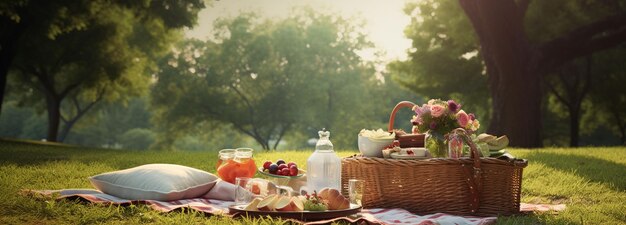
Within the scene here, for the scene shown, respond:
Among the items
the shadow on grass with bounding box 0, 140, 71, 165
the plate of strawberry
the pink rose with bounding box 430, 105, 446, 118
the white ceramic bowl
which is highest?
the pink rose with bounding box 430, 105, 446, 118

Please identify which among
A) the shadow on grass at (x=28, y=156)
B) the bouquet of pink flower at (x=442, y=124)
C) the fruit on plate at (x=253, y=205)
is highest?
the bouquet of pink flower at (x=442, y=124)

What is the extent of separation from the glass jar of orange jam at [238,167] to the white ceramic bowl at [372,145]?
1405mm

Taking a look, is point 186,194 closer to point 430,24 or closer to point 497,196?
point 497,196

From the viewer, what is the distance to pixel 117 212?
5984 millimetres

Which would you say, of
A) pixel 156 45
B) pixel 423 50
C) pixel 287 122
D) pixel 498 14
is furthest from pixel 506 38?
pixel 287 122

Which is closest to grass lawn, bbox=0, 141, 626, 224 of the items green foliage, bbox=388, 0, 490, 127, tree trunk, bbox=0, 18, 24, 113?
tree trunk, bbox=0, 18, 24, 113

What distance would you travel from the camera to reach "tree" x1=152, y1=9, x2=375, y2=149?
4325cm

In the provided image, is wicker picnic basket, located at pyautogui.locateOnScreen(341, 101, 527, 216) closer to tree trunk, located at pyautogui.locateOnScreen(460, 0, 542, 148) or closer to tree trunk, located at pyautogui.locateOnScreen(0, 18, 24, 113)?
tree trunk, located at pyautogui.locateOnScreen(460, 0, 542, 148)

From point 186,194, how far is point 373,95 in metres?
45.6

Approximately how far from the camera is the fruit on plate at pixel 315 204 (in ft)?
19.2

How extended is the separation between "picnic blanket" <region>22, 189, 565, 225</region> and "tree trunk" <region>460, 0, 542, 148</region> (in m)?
9.58

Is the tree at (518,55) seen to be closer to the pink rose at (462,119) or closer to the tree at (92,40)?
the tree at (92,40)

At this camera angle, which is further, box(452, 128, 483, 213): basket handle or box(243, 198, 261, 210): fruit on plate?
box(452, 128, 483, 213): basket handle

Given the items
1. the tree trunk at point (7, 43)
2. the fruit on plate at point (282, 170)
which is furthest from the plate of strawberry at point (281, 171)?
the tree trunk at point (7, 43)
